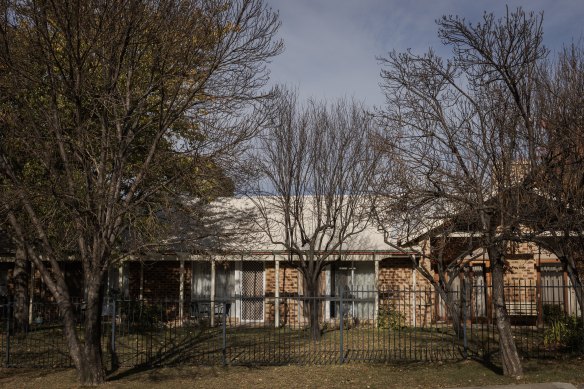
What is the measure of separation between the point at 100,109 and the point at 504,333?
822 centimetres

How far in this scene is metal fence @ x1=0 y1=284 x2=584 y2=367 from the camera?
13.2 metres

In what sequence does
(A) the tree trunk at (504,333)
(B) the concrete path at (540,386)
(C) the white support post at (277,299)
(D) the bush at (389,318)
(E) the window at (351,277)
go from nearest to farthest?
(B) the concrete path at (540,386), (A) the tree trunk at (504,333), (D) the bush at (389,318), (C) the white support post at (277,299), (E) the window at (351,277)

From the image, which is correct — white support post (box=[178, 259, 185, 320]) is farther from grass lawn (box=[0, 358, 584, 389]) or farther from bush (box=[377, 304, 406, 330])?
grass lawn (box=[0, 358, 584, 389])

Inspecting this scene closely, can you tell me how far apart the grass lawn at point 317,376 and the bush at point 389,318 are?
4717 millimetres

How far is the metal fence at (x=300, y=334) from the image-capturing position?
1316 cm

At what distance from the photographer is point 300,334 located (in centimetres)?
1662

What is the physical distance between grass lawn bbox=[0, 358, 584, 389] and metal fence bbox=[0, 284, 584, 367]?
0.52 meters

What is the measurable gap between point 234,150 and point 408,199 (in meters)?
3.27

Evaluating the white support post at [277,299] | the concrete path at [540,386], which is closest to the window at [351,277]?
the white support post at [277,299]

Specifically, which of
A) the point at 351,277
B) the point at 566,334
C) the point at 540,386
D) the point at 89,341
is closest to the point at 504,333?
the point at 540,386

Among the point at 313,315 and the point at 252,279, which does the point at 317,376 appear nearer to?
the point at 313,315

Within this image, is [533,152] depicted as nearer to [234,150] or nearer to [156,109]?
[234,150]

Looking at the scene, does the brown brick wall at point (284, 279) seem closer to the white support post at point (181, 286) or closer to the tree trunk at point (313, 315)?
the white support post at point (181, 286)

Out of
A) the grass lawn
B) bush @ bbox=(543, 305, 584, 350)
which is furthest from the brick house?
the grass lawn
